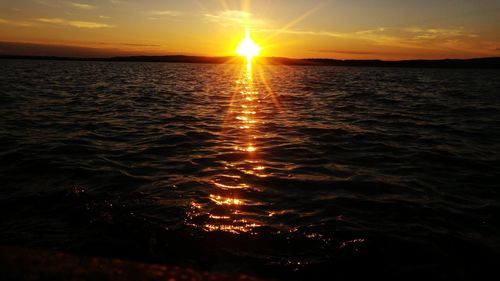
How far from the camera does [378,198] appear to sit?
265 inches

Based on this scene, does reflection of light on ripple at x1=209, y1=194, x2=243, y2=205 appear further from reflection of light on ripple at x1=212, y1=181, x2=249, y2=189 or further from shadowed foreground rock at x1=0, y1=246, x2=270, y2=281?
shadowed foreground rock at x1=0, y1=246, x2=270, y2=281

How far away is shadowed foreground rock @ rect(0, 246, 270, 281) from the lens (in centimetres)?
151

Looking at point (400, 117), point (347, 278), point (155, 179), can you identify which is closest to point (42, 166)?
point (155, 179)

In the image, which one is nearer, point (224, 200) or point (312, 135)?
point (224, 200)

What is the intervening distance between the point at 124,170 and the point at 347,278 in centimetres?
556

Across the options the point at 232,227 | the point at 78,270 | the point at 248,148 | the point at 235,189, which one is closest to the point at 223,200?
the point at 235,189

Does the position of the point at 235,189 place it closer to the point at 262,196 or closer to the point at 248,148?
the point at 262,196

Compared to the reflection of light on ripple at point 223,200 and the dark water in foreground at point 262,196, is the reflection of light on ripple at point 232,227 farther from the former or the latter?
the reflection of light on ripple at point 223,200

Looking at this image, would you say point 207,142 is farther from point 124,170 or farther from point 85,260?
point 85,260

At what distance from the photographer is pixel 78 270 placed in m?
1.56

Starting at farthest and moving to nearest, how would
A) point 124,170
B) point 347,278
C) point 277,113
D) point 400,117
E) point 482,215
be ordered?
point 277,113 < point 400,117 < point 124,170 < point 482,215 < point 347,278

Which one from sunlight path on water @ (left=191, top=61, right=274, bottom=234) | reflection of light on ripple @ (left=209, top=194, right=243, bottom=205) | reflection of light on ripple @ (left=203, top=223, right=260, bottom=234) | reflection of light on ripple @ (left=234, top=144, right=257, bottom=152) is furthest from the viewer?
reflection of light on ripple @ (left=234, top=144, right=257, bottom=152)

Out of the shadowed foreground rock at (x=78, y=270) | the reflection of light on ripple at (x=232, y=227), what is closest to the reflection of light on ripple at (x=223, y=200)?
the reflection of light on ripple at (x=232, y=227)

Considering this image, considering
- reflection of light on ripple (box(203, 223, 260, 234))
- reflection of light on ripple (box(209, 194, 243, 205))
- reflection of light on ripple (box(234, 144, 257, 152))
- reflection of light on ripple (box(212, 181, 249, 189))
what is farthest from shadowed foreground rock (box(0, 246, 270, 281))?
reflection of light on ripple (box(234, 144, 257, 152))
